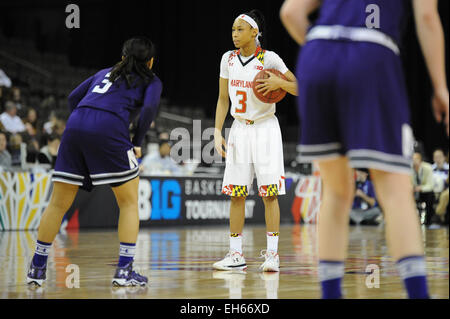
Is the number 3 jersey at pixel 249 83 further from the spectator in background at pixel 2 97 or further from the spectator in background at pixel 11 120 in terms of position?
the spectator in background at pixel 2 97

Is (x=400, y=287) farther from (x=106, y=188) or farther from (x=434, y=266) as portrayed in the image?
(x=106, y=188)

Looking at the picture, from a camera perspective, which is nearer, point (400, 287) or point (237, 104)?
point (400, 287)

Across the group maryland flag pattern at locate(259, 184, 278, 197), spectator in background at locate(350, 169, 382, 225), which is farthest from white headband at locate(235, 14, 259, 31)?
spectator in background at locate(350, 169, 382, 225)

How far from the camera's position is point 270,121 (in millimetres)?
5523

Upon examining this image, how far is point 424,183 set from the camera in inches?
543

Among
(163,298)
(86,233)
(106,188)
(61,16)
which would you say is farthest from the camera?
(61,16)

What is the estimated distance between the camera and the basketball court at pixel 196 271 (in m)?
3.81

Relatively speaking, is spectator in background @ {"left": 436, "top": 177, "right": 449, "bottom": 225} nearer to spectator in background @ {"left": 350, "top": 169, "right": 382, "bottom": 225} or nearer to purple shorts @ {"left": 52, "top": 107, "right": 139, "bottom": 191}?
spectator in background @ {"left": 350, "top": 169, "right": 382, "bottom": 225}

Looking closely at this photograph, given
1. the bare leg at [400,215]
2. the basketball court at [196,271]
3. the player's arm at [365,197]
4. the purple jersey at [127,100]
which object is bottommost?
the basketball court at [196,271]

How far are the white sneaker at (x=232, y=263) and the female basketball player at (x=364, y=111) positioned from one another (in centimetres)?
259

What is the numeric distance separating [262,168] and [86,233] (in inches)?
202

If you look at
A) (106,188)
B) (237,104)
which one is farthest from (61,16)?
(237,104)

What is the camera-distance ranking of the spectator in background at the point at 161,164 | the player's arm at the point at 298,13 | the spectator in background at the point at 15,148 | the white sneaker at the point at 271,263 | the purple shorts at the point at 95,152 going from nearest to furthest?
the player's arm at the point at 298,13
the purple shorts at the point at 95,152
the white sneaker at the point at 271,263
the spectator in background at the point at 15,148
the spectator in background at the point at 161,164

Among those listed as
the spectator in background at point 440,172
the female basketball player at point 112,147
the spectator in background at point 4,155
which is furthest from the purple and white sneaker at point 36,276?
the spectator in background at point 440,172
